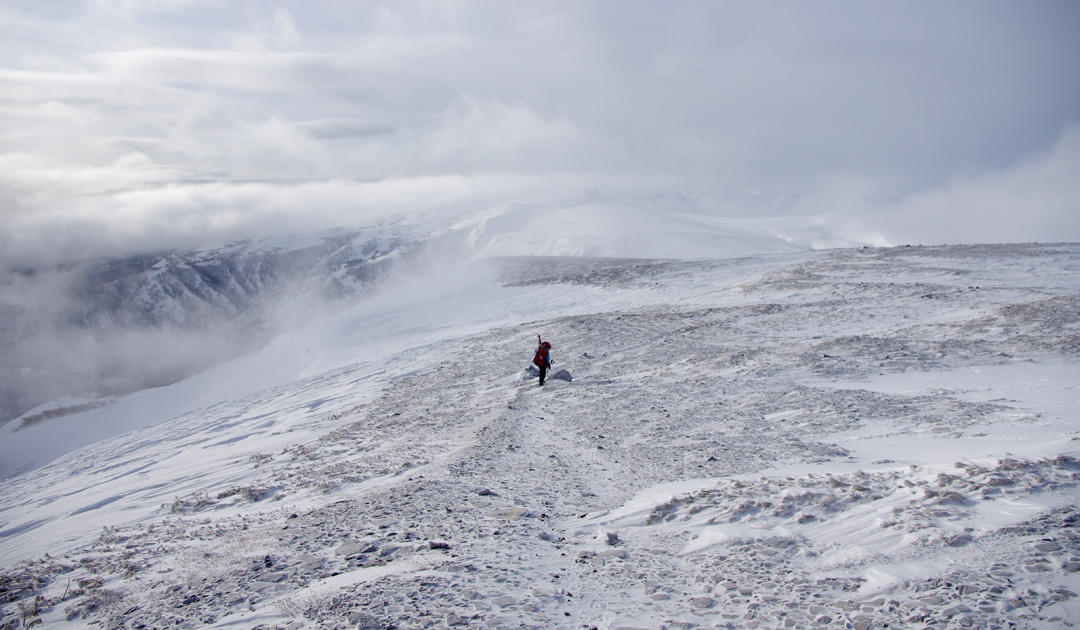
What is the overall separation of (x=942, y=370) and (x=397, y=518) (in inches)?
497

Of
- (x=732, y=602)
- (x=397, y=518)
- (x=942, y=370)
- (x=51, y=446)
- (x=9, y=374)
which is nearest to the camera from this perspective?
(x=732, y=602)

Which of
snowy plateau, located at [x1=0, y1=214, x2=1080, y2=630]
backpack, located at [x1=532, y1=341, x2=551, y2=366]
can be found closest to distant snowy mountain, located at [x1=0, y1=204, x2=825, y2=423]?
snowy plateau, located at [x1=0, y1=214, x2=1080, y2=630]

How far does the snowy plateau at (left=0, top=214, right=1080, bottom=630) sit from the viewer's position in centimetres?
508

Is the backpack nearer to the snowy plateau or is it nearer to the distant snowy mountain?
the snowy plateau

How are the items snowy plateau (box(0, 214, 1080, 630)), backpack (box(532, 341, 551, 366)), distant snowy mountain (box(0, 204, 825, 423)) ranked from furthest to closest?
1. distant snowy mountain (box(0, 204, 825, 423))
2. backpack (box(532, 341, 551, 366))
3. snowy plateau (box(0, 214, 1080, 630))

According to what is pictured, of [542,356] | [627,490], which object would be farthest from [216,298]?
[627,490]

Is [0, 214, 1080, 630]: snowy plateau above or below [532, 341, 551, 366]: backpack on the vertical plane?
below

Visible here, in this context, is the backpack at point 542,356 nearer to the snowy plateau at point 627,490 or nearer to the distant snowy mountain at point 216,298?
the snowy plateau at point 627,490

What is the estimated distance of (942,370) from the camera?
42.3 feet

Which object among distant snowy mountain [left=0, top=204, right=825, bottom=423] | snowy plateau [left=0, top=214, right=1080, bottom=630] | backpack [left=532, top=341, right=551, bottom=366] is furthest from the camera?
distant snowy mountain [left=0, top=204, right=825, bottom=423]

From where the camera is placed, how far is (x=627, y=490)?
26.3 feet

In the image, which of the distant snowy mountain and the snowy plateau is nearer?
the snowy plateau

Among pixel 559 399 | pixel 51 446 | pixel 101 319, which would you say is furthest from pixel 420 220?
pixel 559 399

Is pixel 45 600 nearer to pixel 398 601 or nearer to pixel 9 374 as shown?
pixel 398 601
